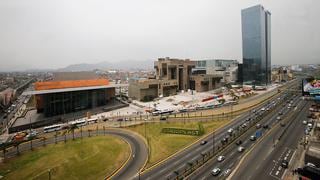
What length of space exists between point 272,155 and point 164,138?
2977 cm

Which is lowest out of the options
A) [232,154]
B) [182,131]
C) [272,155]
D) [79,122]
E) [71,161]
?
[71,161]

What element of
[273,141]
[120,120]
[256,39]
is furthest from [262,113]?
[256,39]

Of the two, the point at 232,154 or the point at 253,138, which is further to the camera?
the point at 253,138

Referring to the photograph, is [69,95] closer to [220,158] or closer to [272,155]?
[220,158]

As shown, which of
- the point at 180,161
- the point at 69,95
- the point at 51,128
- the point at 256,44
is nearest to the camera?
the point at 180,161

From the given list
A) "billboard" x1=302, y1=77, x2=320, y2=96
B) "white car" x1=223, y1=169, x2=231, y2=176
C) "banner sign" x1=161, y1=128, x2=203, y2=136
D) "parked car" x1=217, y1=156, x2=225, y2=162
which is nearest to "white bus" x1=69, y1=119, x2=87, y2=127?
"banner sign" x1=161, y1=128, x2=203, y2=136

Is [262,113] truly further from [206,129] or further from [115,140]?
[115,140]

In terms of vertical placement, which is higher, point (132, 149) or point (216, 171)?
point (216, 171)

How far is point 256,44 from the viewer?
595 ft

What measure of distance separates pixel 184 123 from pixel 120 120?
94.8ft

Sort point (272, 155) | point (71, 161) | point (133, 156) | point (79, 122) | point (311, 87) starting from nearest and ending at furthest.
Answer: point (272, 155)
point (71, 161)
point (133, 156)
point (311, 87)
point (79, 122)

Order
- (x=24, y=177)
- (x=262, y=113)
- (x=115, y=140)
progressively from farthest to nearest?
1. (x=262, y=113)
2. (x=115, y=140)
3. (x=24, y=177)

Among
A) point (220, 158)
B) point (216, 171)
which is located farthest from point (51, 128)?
point (216, 171)

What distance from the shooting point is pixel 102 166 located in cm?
4625
